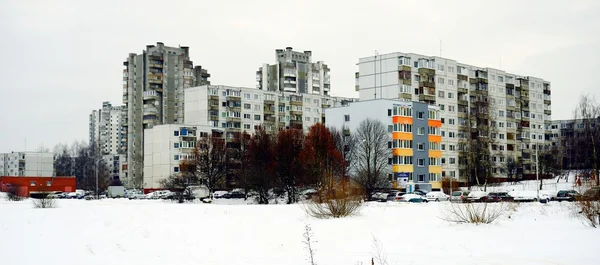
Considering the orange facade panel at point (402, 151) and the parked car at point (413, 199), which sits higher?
the orange facade panel at point (402, 151)

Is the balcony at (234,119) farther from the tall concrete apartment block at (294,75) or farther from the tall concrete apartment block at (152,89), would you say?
the tall concrete apartment block at (294,75)

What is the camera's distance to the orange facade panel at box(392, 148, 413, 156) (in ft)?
310

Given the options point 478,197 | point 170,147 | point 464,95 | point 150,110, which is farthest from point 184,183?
point 150,110

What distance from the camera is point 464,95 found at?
119 meters

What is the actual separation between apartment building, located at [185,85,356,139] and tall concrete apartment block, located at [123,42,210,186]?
19.5 meters

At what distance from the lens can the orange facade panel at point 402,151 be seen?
9456cm

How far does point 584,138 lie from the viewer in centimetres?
9975

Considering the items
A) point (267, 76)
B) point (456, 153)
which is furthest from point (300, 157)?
point (267, 76)

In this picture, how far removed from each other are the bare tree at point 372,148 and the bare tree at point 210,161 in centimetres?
1979

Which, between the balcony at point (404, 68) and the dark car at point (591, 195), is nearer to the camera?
the dark car at point (591, 195)

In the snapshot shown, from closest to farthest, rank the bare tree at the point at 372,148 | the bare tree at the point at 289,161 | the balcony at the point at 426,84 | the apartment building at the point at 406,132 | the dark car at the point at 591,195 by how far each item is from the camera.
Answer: the dark car at the point at 591,195
the bare tree at the point at 289,161
the bare tree at the point at 372,148
the apartment building at the point at 406,132
the balcony at the point at 426,84

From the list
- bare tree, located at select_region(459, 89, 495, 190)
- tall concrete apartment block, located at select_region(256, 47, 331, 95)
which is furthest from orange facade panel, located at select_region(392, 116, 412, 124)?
tall concrete apartment block, located at select_region(256, 47, 331, 95)

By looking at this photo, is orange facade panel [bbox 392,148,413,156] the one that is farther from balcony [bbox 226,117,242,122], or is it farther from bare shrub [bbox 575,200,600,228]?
bare shrub [bbox 575,200,600,228]

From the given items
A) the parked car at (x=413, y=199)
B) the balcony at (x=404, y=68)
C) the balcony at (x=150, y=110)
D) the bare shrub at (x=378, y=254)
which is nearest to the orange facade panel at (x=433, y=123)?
the balcony at (x=404, y=68)
